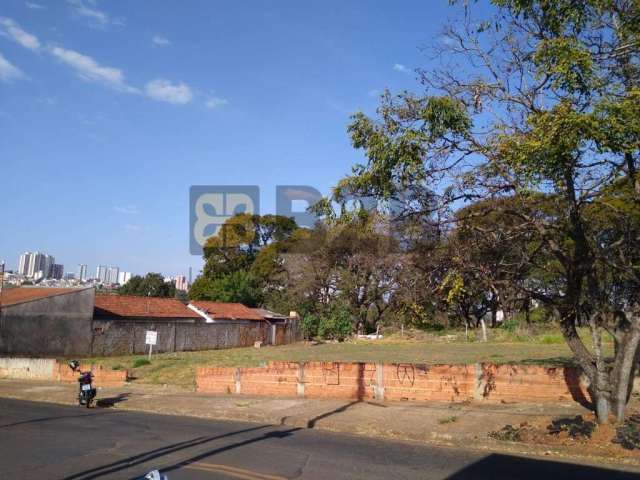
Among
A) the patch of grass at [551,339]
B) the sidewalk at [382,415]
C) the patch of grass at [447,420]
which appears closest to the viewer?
the sidewalk at [382,415]

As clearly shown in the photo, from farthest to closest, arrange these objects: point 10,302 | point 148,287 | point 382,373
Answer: point 148,287, point 10,302, point 382,373

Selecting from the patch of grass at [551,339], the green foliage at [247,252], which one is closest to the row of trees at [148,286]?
the green foliage at [247,252]

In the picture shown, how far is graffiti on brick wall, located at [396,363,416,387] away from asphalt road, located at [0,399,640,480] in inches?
154

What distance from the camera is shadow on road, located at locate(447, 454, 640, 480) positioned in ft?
28.6

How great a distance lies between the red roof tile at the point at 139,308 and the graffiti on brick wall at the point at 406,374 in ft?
83.3

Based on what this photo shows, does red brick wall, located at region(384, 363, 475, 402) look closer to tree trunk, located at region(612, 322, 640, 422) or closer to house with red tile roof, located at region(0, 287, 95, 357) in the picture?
tree trunk, located at region(612, 322, 640, 422)

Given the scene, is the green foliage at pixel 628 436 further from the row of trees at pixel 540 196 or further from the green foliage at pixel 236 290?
the green foliage at pixel 236 290

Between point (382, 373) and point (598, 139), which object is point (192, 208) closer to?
point (382, 373)

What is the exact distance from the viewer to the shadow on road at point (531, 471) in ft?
28.6

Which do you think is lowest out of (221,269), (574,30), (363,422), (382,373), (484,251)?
(363,422)

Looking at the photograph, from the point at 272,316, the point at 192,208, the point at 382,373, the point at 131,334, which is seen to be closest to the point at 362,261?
the point at 272,316

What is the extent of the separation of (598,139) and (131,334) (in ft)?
108

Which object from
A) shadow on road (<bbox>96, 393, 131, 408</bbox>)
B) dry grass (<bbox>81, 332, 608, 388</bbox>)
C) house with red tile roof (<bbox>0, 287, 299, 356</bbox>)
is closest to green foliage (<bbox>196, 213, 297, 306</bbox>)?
house with red tile roof (<bbox>0, 287, 299, 356</bbox>)

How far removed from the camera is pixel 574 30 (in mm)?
11312
